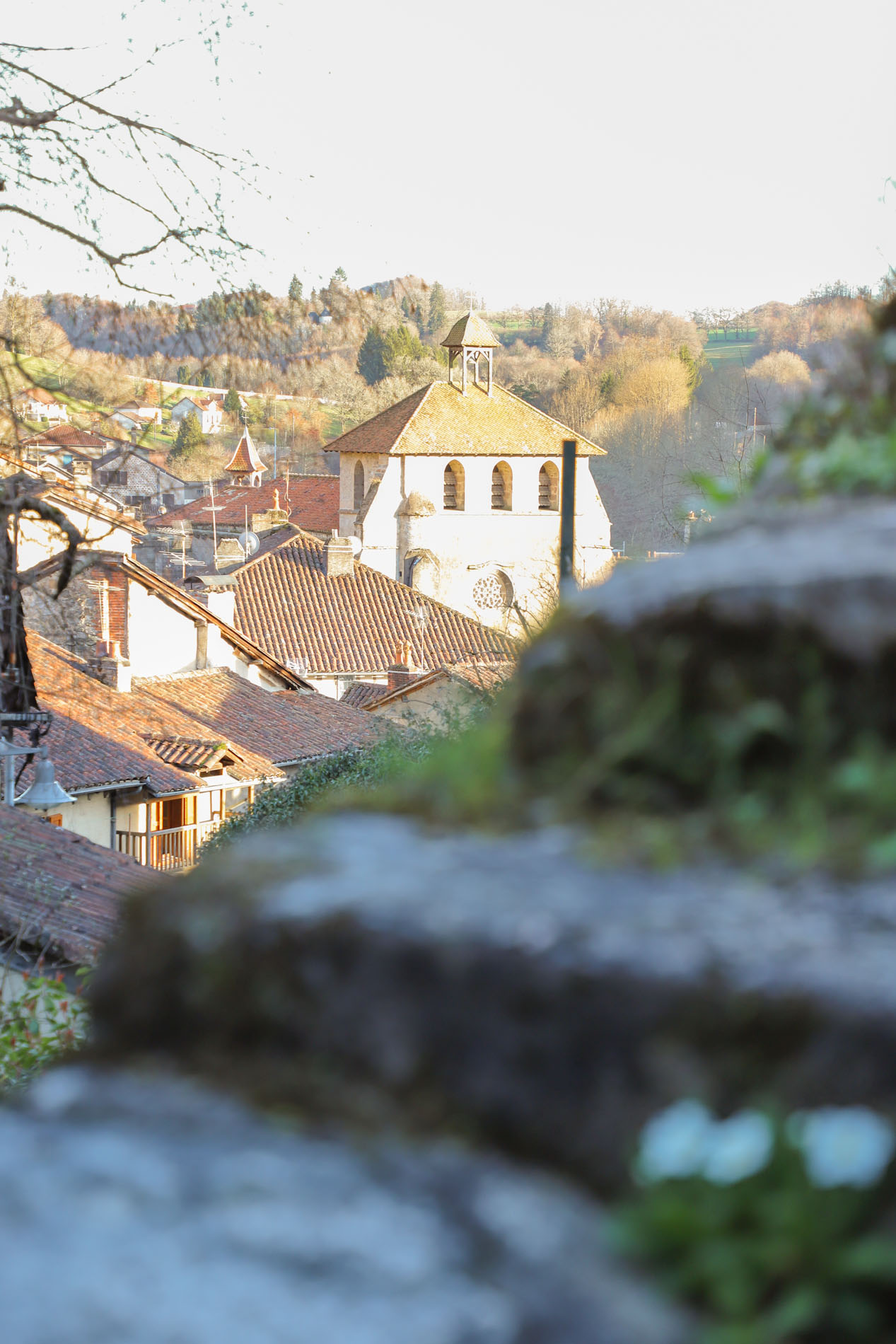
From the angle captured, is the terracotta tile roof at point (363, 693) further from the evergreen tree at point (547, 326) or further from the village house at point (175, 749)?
the evergreen tree at point (547, 326)

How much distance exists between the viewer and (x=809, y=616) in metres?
1.25

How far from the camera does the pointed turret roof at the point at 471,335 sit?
64.5 metres

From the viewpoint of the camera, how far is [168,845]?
26281 mm

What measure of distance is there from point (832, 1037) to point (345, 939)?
41cm

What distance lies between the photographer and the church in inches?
2391

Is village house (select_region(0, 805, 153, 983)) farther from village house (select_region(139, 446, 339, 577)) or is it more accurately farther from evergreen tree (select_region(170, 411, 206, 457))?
village house (select_region(139, 446, 339, 577))

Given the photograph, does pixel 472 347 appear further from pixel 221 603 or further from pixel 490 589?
pixel 221 603

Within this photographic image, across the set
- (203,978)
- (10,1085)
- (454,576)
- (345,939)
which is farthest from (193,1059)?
(454,576)

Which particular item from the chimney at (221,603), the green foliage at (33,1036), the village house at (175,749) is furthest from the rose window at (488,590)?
the green foliage at (33,1036)

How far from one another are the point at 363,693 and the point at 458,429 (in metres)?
28.3

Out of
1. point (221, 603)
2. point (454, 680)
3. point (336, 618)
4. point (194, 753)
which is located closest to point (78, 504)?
point (454, 680)

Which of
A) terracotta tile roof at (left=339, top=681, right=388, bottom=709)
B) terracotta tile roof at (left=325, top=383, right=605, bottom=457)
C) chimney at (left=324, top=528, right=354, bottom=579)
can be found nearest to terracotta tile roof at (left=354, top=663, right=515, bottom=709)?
terracotta tile roof at (left=339, top=681, right=388, bottom=709)

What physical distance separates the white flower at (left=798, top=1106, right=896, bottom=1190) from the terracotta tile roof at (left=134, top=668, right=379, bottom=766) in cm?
2684

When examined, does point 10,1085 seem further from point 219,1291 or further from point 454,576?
point 454,576
